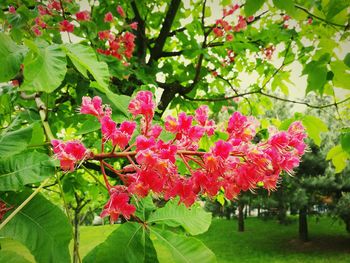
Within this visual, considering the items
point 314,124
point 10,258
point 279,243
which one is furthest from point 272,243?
point 10,258

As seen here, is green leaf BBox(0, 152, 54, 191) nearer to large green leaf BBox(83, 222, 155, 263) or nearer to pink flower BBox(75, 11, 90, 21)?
large green leaf BBox(83, 222, 155, 263)

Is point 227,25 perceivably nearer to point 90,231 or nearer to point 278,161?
point 278,161

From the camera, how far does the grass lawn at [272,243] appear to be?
16797mm

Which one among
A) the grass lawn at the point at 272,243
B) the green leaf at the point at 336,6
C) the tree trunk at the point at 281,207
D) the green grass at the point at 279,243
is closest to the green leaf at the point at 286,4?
the green leaf at the point at 336,6

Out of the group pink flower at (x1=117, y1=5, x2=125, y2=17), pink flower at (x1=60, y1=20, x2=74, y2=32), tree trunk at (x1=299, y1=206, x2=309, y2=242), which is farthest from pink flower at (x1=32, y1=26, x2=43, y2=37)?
tree trunk at (x1=299, y1=206, x2=309, y2=242)

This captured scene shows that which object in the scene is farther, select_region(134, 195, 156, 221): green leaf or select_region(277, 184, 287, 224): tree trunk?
select_region(277, 184, 287, 224): tree trunk

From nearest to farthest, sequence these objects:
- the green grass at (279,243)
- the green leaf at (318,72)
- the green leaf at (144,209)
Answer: the green leaf at (144,209)
the green leaf at (318,72)
the green grass at (279,243)

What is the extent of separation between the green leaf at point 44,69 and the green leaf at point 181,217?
24.4 inches

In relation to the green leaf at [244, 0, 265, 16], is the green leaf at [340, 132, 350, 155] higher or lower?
lower

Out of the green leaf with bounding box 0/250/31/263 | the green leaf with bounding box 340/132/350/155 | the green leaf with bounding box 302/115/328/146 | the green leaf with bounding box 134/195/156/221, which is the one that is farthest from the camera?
the green leaf with bounding box 302/115/328/146

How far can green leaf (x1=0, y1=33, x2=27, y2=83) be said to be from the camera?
3.45ft

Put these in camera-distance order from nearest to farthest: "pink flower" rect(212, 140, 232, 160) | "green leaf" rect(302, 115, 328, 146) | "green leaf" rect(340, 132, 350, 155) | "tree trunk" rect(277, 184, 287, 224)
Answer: "pink flower" rect(212, 140, 232, 160)
"green leaf" rect(340, 132, 350, 155)
"green leaf" rect(302, 115, 328, 146)
"tree trunk" rect(277, 184, 287, 224)

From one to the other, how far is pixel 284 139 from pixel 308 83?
3.48 ft

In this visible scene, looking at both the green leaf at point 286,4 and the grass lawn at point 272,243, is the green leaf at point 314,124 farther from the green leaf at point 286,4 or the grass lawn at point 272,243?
the grass lawn at point 272,243
